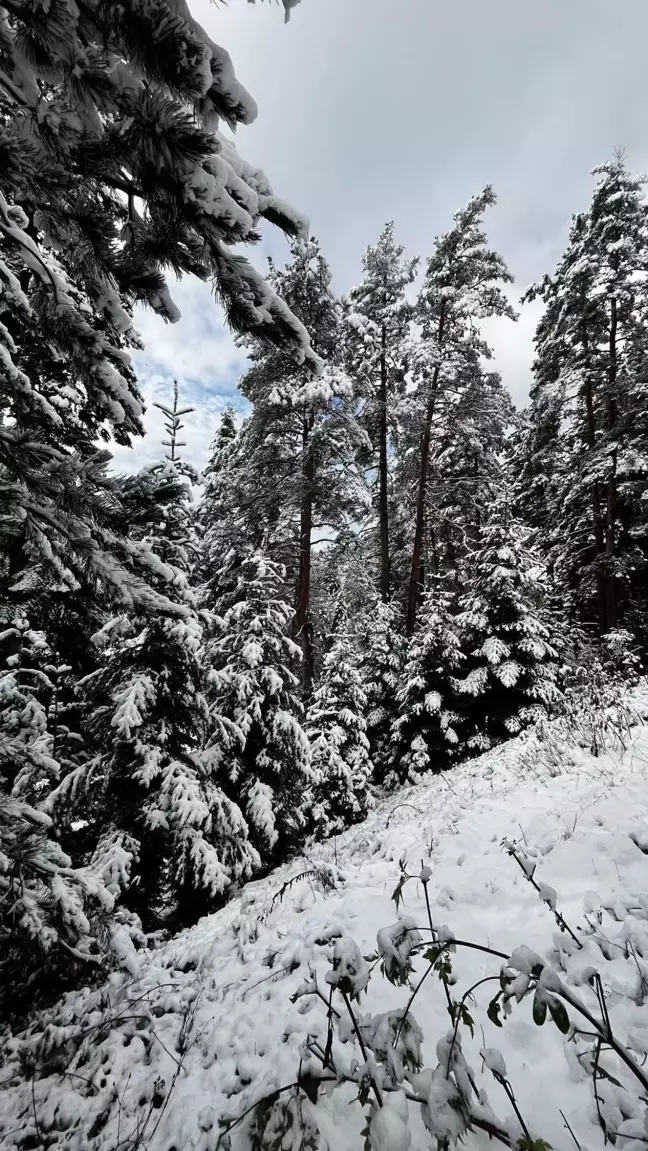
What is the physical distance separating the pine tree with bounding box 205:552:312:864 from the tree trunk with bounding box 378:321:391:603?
6862mm

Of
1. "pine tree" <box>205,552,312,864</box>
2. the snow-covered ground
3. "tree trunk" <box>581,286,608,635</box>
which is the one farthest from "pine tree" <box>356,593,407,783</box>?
the snow-covered ground

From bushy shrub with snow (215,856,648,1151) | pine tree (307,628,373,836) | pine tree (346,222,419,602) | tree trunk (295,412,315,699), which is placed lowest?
pine tree (307,628,373,836)

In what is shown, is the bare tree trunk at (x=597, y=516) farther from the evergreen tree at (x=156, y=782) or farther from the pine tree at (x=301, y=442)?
the evergreen tree at (x=156, y=782)

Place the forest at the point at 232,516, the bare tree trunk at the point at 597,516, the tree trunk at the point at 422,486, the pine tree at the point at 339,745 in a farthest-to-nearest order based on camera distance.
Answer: the bare tree trunk at the point at 597,516
the tree trunk at the point at 422,486
the pine tree at the point at 339,745
the forest at the point at 232,516

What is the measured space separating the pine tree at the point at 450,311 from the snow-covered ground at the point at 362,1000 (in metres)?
10.2

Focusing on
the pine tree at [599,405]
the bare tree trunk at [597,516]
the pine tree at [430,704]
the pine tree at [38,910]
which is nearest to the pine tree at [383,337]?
the pine tree at [430,704]

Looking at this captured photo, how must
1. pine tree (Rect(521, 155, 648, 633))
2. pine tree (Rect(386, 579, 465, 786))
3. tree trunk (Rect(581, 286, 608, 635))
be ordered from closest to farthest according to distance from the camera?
1. pine tree (Rect(386, 579, 465, 786))
2. pine tree (Rect(521, 155, 648, 633))
3. tree trunk (Rect(581, 286, 608, 635))

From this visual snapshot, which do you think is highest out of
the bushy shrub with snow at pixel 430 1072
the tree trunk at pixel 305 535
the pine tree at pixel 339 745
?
the tree trunk at pixel 305 535

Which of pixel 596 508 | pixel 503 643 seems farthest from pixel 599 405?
pixel 503 643

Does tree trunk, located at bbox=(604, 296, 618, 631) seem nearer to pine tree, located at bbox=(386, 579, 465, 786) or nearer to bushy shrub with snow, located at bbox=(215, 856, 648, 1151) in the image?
pine tree, located at bbox=(386, 579, 465, 786)

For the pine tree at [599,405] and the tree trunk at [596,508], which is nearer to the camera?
the pine tree at [599,405]

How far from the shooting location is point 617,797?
460cm

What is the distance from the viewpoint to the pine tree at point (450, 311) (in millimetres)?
14242

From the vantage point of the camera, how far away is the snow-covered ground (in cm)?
222
